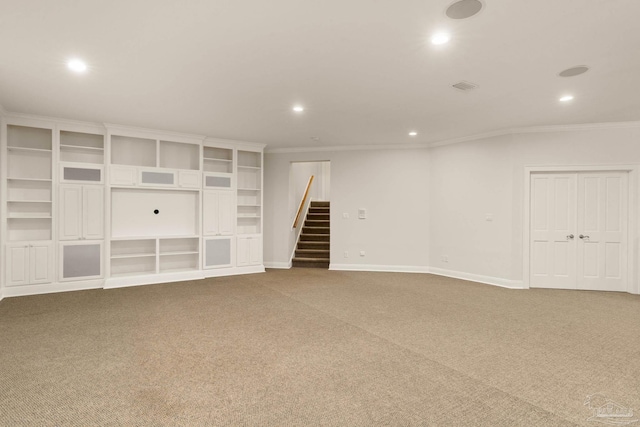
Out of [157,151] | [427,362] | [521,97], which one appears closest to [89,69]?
[157,151]

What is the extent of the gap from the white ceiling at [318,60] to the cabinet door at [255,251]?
2.71 meters

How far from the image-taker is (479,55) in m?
3.14

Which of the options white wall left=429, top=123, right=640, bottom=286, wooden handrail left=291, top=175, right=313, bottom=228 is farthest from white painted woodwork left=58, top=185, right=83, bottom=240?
white wall left=429, top=123, right=640, bottom=286

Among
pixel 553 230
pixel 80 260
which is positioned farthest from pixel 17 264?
pixel 553 230

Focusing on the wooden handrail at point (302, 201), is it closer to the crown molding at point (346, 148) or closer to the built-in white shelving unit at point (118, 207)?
the built-in white shelving unit at point (118, 207)

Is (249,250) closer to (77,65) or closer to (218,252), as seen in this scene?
(218,252)

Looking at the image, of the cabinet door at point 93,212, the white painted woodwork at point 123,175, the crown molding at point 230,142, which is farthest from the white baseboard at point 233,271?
the crown molding at point 230,142

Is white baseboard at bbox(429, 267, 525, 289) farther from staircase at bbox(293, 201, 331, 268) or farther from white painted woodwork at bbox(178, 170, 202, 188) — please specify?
white painted woodwork at bbox(178, 170, 202, 188)

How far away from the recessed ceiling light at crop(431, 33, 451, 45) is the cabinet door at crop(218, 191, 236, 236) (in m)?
4.99

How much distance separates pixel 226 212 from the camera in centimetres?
684

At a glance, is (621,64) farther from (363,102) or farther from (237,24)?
(237,24)

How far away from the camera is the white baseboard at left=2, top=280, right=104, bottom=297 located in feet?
16.7

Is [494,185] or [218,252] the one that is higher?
[494,185]

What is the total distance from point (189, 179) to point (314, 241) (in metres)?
3.75
